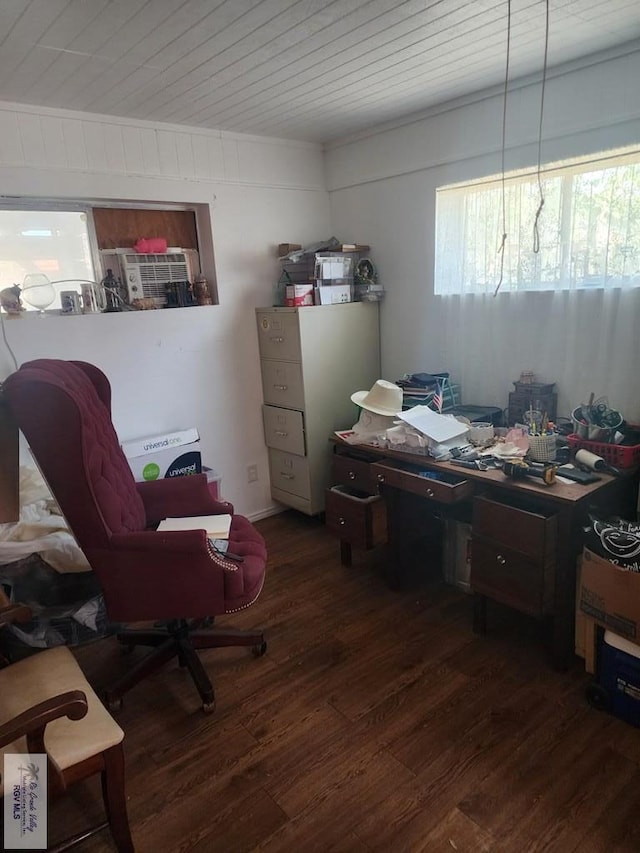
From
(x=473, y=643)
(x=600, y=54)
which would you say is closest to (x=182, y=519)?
(x=473, y=643)

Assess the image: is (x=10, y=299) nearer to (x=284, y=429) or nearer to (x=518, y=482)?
(x=284, y=429)

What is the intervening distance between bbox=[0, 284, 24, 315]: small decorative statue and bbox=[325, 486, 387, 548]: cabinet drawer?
1761mm

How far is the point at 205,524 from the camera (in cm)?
218

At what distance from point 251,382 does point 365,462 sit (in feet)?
3.51

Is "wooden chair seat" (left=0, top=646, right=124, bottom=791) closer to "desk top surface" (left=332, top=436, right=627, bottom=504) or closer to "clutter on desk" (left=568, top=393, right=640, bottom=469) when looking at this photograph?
"desk top surface" (left=332, top=436, right=627, bottom=504)

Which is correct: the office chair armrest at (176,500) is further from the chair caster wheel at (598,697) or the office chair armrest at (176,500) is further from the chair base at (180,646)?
the chair caster wheel at (598,697)

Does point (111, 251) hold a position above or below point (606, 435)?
above

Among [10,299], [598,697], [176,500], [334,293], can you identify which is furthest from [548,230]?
[10,299]

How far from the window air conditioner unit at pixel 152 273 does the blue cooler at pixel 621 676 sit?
8.76 feet

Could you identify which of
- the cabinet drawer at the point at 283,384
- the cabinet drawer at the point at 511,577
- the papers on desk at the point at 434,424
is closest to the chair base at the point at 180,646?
the cabinet drawer at the point at 511,577

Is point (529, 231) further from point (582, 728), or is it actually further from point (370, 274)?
point (582, 728)

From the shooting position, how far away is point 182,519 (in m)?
2.24

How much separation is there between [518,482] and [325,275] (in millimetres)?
1708

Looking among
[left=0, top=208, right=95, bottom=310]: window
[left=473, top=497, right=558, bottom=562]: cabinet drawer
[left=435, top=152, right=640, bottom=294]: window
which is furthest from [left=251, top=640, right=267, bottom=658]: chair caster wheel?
[left=435, top=152, right=640, bottom=294]: window
